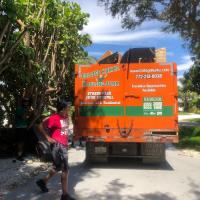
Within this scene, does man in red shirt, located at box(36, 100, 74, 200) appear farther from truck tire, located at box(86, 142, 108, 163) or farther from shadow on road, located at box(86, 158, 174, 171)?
shadow on road, located at box(86, 158, 174, 171)

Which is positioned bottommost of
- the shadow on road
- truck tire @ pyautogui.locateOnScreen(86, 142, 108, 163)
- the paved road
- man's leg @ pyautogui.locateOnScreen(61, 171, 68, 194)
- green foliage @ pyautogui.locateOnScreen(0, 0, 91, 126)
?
the paved road

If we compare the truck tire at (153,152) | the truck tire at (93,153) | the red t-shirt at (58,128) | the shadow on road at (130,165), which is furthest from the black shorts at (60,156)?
the truck tire at (153,152)

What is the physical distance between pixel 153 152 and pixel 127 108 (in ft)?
4.55

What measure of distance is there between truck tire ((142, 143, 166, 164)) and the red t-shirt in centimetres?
388

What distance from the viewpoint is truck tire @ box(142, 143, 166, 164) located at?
10.7 meters

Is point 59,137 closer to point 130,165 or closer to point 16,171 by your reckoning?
point 16,171

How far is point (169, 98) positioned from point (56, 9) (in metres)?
4.69

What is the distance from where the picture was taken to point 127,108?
10.5 m

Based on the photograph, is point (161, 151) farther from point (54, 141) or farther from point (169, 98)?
point (54, 141)

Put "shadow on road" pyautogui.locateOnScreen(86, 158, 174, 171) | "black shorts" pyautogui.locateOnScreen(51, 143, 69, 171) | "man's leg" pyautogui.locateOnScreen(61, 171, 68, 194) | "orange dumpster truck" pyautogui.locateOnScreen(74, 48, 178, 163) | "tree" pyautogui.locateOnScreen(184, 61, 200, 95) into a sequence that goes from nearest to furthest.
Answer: "man's leg" pyautogui.locateOnScreen(61, 171, 68, 194) → "black shorts" pyautogui.locateOnScreen(51, 143, 69, 171) → "orange dumpster truck" pyautogui.locateOnScreen(74, 48, 178, 163) → "shadow on road" pyautogui.locateOnScreen(86, 158, 174, 171) → "tree" pyautogui.locateOnScreen(184, 61, 200, 95)

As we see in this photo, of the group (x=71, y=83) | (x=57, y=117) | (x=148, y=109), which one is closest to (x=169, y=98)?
(x=148, y=109)

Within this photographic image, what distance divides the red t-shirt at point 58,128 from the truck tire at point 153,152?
388 cm

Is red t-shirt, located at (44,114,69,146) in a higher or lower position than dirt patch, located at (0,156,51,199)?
higher

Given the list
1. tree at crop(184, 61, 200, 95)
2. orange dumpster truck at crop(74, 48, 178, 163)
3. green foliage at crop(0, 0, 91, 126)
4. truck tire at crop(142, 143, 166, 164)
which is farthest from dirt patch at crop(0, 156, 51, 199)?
tree at crop(184, 61, 200, 95)
